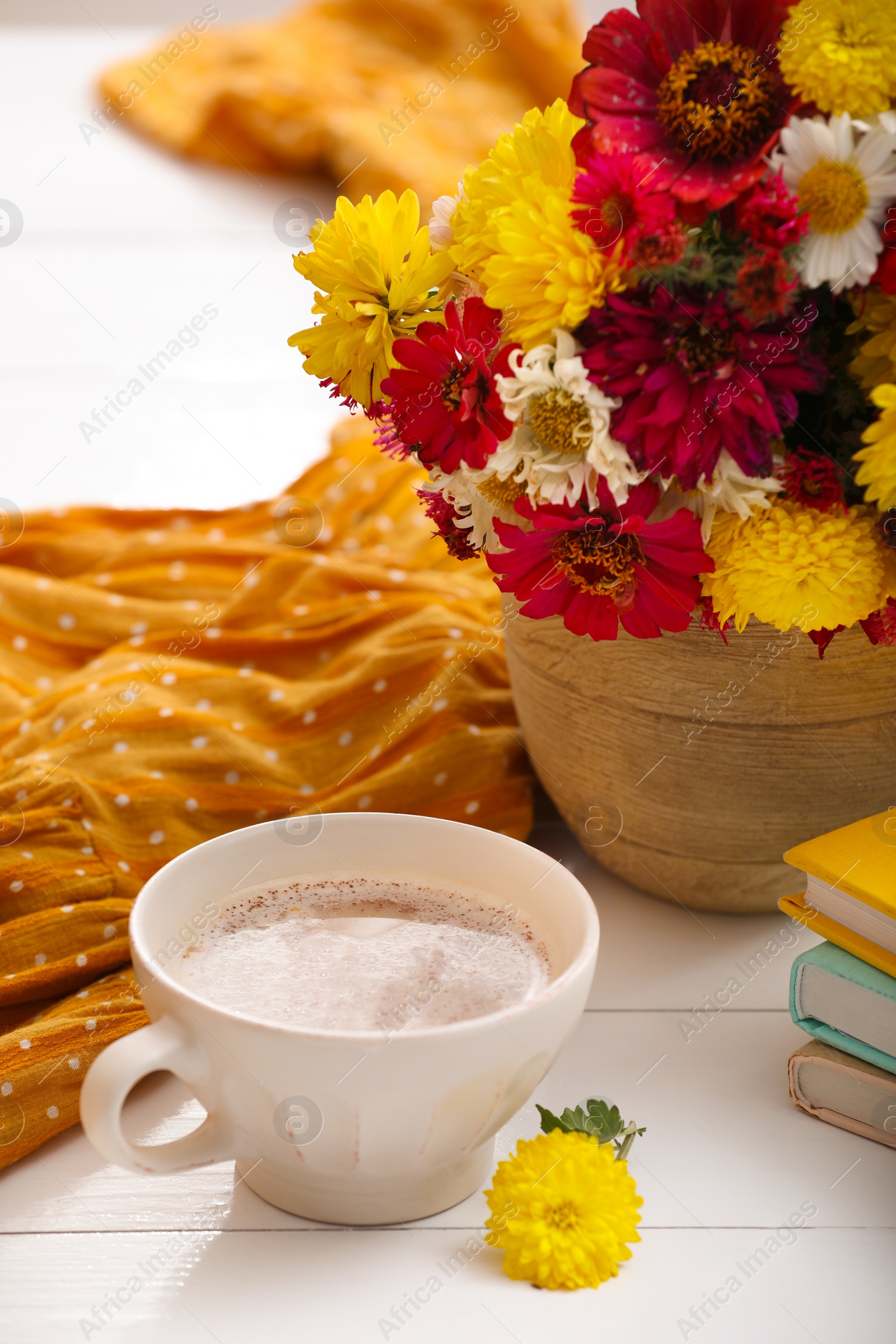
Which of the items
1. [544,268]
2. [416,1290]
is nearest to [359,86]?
[544,268]

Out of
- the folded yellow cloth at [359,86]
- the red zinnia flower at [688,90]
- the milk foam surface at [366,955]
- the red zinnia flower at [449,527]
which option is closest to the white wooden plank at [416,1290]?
the milk foam surface at [366,955]

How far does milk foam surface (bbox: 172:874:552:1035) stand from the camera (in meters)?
0.53

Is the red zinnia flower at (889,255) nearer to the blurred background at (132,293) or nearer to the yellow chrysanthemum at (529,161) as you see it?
the yellow chrysanthemum at (529,161)

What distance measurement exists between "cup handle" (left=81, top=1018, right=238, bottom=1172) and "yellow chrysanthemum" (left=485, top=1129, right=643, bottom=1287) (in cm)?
12

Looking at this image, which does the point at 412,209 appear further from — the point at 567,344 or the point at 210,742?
the point at 210,742

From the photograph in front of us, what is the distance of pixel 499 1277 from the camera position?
0.53m

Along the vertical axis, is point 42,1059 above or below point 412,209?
below

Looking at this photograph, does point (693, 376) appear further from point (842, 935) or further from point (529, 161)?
point (842, 935)

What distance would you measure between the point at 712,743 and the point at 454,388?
0.25 m

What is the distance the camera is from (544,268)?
0.54 m

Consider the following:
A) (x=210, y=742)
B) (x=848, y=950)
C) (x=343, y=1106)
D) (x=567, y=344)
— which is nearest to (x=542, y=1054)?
(x=343, y=1106)

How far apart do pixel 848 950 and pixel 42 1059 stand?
39 cm

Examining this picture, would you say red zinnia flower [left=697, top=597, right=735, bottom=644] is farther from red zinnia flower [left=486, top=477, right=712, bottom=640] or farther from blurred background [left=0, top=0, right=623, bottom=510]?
blurred background [left=0, top=0, right=623, bottom=510]

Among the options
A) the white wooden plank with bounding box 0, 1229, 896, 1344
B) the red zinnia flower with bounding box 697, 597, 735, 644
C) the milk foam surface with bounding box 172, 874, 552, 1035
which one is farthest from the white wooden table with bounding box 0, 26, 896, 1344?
the red zinnia flower with bounding box 697, 597, 735, 644
